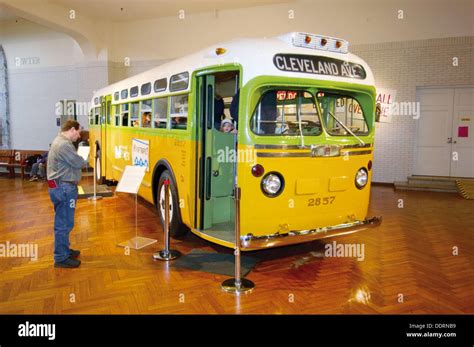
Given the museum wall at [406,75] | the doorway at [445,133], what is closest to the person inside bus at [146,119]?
the museum wall at [406,75]

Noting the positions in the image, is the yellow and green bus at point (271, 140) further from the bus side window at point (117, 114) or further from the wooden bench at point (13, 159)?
the wooden bench at point (13, 159)

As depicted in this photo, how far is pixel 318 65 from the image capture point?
4.27 m

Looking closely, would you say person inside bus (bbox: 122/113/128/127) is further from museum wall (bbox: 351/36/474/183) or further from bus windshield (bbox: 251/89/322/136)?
museum wall (bbox: 351/36/474/183)

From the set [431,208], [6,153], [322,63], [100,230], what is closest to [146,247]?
[100,230]

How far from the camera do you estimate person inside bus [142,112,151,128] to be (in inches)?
243

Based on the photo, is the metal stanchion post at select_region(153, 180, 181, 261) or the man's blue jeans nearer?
the man's blue jeans

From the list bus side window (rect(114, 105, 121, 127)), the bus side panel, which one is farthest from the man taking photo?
bus side window (rect(114, 105, 121, 127))

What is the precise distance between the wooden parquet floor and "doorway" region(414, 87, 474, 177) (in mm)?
4889

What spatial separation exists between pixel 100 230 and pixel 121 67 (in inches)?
369

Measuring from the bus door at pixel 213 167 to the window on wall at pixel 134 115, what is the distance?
7.56 ft

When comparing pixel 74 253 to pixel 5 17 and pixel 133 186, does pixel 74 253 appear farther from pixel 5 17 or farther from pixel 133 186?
pixel 5 17

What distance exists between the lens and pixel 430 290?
4.02 m

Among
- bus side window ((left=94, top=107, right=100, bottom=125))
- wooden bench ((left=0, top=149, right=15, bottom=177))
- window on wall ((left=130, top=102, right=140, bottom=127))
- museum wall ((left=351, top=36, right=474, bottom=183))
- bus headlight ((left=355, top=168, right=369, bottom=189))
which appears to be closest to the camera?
bus headlight ((left=355, top=168, right=369, bottom=189))
